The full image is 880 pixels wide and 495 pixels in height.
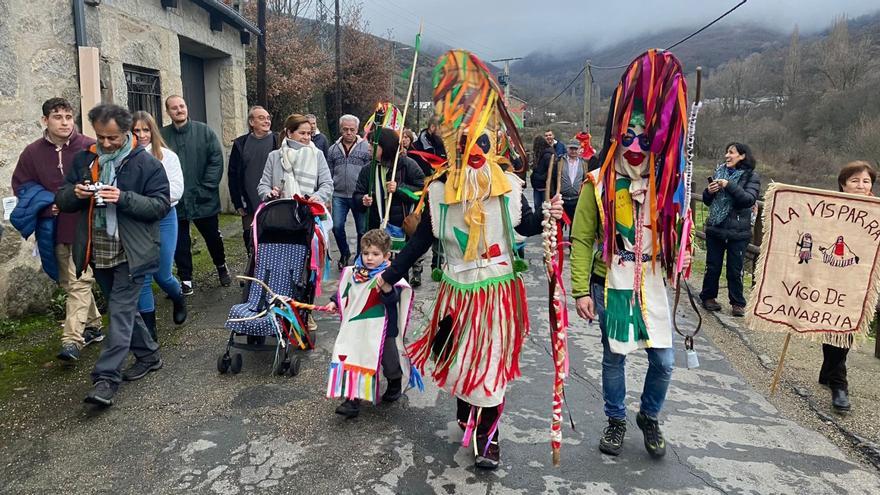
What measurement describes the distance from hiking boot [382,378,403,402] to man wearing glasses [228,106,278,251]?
116 inches

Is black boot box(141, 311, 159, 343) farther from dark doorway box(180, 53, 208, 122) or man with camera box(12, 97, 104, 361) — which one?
dark doorway box(180, 53, 208, 122)

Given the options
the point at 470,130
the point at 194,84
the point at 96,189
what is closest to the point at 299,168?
the point at 96,189

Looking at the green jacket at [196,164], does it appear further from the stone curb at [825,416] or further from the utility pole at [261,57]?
the utility pole at [261,57]

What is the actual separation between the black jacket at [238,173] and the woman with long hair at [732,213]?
4517 mm

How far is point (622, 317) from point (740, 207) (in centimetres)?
359

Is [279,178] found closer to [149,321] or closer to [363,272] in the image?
[149,321]

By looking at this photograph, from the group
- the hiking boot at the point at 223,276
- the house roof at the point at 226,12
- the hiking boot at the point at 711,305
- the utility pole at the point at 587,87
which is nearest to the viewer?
the hiking boot at the point at 711,305

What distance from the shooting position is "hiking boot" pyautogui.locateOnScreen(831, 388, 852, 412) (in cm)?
400

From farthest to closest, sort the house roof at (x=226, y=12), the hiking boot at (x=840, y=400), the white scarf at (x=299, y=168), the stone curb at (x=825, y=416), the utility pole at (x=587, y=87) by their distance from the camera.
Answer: the utility pole at (x=587, y=87) → the house roof at (x=226, y=12) → the white scarf at (x=299, y=168) → the hiking boot at (x=840, y=400) → the stone curb at (x=825, y=416)

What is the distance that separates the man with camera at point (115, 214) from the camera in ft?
12.4

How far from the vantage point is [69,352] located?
439 centimetres

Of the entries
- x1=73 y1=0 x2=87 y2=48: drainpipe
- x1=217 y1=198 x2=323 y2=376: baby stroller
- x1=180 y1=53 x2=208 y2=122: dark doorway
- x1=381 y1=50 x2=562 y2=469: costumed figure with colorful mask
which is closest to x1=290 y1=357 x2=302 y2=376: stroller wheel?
x1=217 y1=198 x2=323 y2=376: baby stroller

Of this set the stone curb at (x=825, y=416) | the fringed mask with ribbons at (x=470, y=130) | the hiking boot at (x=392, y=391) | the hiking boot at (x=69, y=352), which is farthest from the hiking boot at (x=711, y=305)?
the hiking boot at (x=69, y=352)

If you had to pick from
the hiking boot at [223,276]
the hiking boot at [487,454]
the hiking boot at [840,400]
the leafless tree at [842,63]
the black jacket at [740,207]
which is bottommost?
the hiking boot at [840,400]
